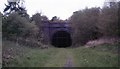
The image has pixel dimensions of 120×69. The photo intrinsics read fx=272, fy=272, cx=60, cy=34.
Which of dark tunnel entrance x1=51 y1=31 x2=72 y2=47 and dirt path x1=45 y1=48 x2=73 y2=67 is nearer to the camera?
dirt path x1=45 y1=48 x2=73 y2=67

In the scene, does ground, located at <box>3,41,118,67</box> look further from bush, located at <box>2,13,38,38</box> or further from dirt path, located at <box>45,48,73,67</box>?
bush, located at <box>2,13,38,38</box>

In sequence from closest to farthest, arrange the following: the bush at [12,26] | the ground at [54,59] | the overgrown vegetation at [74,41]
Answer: the ground at [54,59]
the overgrown vegetation at [74,41]
the bush at [12,26]

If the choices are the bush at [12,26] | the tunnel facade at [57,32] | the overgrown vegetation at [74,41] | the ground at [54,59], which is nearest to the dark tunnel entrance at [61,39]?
the tunnel facade at [57,32]

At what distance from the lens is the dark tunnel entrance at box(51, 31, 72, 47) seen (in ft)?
190

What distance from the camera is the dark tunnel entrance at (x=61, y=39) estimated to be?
5803cm

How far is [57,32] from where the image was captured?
59.8 m

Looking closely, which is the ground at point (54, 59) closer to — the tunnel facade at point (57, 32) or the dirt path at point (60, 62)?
the dirt path at point (60, 62)

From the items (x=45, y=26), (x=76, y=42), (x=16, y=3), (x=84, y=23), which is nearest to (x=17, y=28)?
(x=16, y=3)

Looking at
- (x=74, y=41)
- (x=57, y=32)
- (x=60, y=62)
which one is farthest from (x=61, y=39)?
(x=60, y=62)

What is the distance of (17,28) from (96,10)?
18.4 metres

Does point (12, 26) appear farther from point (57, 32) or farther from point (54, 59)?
point (57, 32)

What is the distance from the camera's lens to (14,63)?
15383mm

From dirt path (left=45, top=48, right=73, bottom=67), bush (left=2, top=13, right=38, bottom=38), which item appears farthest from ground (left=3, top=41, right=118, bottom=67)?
bush (left=2, top=13, right=38, bottom=38)

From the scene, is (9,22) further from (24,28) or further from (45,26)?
(45,26)
